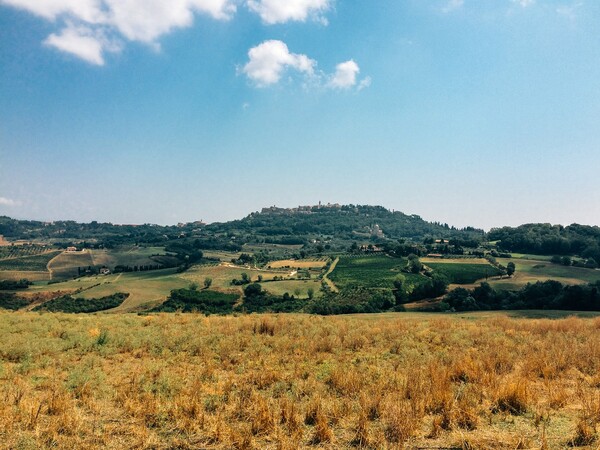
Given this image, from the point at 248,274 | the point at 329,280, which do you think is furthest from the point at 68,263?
the point at 329,280

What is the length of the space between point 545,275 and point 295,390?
307ft

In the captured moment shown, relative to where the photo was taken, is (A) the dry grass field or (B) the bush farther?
(B) the bush

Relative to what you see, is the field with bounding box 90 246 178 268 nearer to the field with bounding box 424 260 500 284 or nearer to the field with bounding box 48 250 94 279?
the field with bounding box 48 250 94 279

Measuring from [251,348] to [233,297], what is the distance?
7120 centimetres

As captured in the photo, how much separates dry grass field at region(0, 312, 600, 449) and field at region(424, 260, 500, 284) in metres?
74.1

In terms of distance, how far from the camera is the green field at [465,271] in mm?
81562

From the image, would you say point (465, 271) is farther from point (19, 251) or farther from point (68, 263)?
point (19, 251)

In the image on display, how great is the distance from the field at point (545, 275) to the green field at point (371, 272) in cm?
1875

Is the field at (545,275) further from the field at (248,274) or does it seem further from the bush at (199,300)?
the bush at (199,300)

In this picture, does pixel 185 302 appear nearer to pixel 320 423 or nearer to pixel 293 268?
pixel 293 268

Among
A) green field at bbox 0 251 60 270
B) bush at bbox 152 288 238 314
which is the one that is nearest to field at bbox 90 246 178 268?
green field at bbox 0 251 60 270

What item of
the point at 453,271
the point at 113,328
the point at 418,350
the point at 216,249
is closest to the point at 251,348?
the point at 418,350

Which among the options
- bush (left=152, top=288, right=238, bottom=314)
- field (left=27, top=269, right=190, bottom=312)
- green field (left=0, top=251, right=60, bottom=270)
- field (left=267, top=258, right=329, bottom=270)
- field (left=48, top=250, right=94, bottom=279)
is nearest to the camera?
bush (left=152, top=288, right=238, bottom=314)

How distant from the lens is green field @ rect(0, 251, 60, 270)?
122 metres
